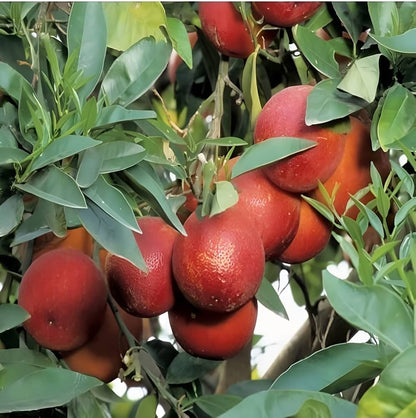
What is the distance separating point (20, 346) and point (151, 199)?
10.2 inches

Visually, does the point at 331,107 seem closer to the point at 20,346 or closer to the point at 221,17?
the point at 221,17

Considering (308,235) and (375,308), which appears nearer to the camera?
(375,308)

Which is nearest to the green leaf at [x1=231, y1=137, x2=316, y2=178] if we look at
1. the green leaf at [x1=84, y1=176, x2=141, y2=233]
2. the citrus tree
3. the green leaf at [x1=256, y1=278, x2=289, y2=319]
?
the citrus tree

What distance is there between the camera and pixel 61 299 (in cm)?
90

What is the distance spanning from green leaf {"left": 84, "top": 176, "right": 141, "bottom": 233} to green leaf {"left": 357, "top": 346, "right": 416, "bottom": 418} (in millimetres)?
240

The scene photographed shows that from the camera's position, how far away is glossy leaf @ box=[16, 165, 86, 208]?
26.8 inches

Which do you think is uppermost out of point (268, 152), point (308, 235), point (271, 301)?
point (268, 152)

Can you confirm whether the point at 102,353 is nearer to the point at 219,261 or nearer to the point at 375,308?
the point at 219,261

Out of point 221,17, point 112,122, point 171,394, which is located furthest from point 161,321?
point 112,122

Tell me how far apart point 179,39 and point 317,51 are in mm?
114

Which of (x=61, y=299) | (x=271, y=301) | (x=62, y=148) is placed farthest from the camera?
(x=271, y=301)

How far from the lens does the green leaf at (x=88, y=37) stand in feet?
2.58

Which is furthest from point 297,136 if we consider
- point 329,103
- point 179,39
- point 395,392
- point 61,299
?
point 395,392

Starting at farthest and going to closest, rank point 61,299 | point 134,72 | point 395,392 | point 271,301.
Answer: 1. point 271,301
2. point 61,299
3. point 134,72
4. point 395,392
